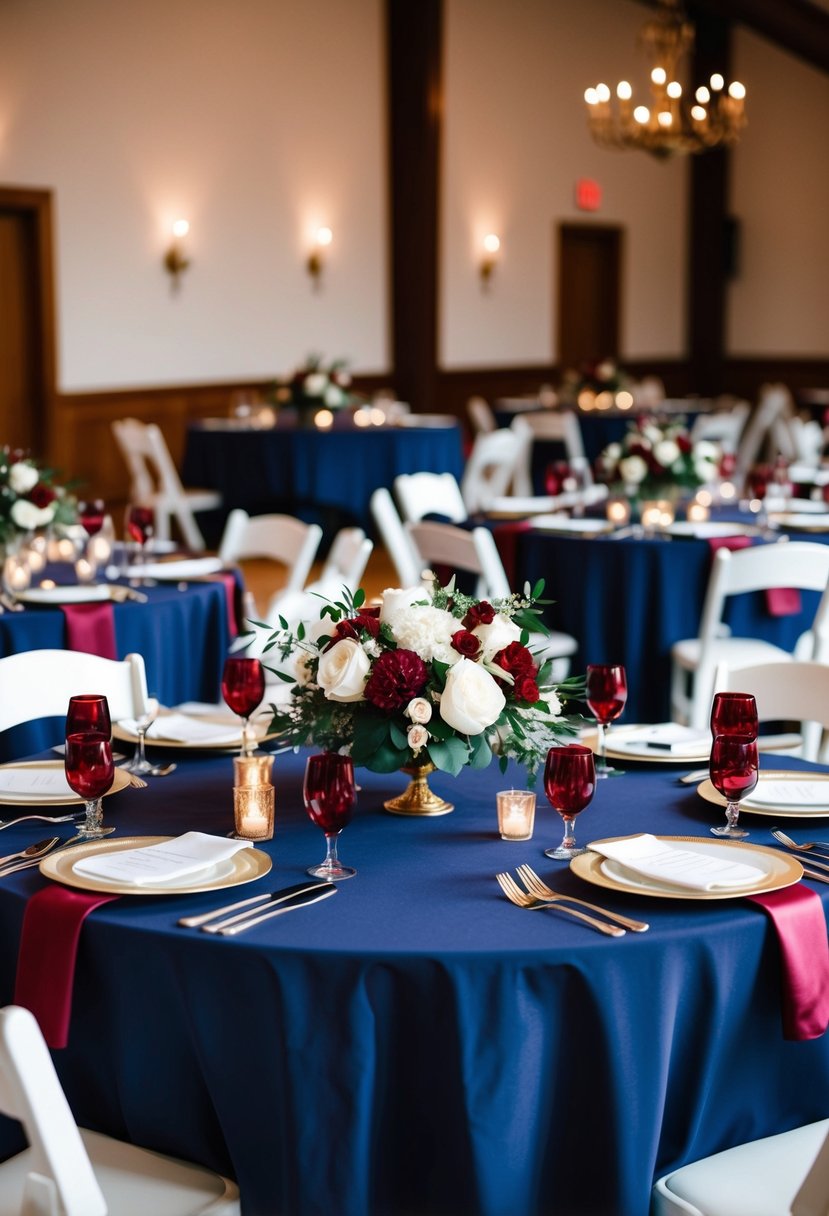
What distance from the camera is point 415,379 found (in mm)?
13797

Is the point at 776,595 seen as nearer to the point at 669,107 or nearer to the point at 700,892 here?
the point at 700,892

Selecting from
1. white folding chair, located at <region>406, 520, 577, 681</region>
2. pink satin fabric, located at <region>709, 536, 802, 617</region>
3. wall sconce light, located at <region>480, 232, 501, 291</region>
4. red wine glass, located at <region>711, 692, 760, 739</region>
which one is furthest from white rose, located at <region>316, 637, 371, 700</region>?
wall sconce light, located at <region>480, 232, 501, 291</region>

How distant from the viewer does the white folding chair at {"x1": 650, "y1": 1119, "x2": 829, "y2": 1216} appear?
6.25 feet

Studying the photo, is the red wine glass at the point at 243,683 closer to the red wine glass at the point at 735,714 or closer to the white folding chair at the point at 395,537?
the red wine glass at the point at 735,714

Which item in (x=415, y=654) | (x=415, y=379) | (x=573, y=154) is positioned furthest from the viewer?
(x=573, y=154)

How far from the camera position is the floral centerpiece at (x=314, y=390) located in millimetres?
10258

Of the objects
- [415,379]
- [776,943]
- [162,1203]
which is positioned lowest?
[162,1203]

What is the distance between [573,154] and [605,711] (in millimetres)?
13695

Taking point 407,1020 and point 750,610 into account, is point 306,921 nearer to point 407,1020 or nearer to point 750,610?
point 407,1020

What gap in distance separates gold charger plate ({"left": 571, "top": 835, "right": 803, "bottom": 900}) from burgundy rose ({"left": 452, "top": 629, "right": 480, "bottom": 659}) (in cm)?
34

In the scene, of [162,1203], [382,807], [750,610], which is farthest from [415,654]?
[750,610]

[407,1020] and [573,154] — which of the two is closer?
[407,1020]

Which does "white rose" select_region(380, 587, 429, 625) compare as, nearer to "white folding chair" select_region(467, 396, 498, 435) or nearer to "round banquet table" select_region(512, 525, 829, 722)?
"round banquet table" select_region(512, 525, 829, 722)

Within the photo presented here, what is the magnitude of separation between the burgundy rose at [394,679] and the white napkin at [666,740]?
674 mm
